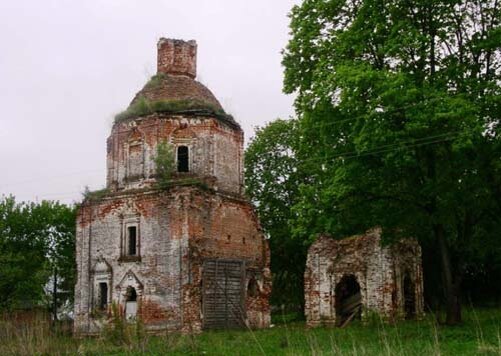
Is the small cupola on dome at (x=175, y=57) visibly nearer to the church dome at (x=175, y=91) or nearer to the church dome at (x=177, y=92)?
the church dome at (x=175, y=91)

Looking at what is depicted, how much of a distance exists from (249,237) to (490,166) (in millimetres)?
11951

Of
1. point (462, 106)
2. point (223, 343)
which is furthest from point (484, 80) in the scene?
point (223, 343)

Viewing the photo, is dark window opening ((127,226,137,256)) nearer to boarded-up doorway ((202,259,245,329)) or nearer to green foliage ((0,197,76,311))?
boarded-up doorway ((202,259,245,329))

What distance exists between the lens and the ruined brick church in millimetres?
23469

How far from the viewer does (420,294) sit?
25531mm

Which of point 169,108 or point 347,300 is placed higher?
point 169,108

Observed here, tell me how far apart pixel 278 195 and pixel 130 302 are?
13519 millimetres

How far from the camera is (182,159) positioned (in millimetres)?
25703

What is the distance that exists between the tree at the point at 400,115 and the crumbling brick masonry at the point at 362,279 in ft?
15.6

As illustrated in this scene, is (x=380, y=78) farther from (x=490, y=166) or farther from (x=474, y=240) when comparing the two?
(x=474, y=240)

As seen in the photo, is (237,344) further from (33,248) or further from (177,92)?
(33,248)

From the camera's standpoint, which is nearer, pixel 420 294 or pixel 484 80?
pixel 484 80

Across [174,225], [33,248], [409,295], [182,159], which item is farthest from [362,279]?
[33,248]

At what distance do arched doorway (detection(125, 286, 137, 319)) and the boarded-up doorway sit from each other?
2592 millimetres
